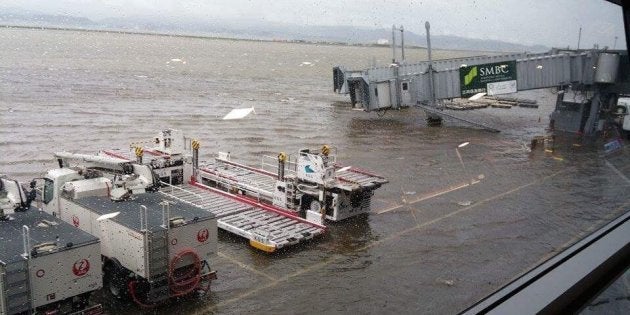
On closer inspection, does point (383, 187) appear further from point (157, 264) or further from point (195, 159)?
point (157, 264)

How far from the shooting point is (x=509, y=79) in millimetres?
36250

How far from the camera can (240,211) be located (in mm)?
17625

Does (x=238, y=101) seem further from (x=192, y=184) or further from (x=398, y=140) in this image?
(x=192, y=184)

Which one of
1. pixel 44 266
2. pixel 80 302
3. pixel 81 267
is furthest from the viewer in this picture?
pixel 80 302

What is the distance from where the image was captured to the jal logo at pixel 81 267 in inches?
382

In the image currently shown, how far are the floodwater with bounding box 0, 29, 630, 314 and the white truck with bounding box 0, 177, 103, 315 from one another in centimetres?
173

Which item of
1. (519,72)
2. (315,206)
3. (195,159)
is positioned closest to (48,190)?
(195,159)

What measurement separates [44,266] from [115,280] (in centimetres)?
238

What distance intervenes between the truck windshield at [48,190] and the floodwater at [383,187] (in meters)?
3.57

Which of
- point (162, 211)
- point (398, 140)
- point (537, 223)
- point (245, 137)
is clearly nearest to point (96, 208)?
point (162, 211)

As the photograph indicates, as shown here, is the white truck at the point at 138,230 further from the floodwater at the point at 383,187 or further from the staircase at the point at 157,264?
the floodwater at the point at 383,187

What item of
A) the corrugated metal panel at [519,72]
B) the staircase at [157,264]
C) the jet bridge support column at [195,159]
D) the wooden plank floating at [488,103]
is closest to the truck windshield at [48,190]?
the staircase at [157,264]

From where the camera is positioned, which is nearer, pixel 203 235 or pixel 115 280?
pixel 115 280

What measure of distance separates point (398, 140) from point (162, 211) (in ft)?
80.6
